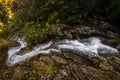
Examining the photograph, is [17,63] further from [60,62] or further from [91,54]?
[91,54]

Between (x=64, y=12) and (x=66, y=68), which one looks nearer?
(x=66, y=68)

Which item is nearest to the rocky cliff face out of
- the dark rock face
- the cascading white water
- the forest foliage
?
the cascading white water

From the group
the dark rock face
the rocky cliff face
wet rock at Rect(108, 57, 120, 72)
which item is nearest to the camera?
the rocky cliff face

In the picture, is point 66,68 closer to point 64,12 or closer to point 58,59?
point 58,59

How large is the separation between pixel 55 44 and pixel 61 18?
276cm

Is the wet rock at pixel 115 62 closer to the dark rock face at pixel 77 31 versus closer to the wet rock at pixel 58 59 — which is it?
the wet rock at pixel 58 59

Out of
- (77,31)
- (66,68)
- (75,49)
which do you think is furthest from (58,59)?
(77,31)

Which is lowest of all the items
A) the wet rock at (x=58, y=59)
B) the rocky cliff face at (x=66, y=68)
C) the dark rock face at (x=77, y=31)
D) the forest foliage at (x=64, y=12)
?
the rocky cliff face at (x=66, y=68)

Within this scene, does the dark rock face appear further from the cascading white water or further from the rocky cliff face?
the rocky cliff face

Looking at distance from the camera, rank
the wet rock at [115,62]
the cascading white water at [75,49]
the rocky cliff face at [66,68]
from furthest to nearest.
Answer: the cascading white water at [75,49], the wet rock at [115,62], the rocky cliff face at [66,68]

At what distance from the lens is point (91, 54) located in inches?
379

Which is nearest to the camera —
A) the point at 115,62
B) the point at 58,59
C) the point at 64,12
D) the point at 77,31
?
the point at 115,62

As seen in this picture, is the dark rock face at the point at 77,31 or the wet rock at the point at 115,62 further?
the dark rock face at the point at 77,31

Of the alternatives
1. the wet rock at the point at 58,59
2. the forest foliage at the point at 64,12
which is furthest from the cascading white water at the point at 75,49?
the forest foliage at the point at 64,12
